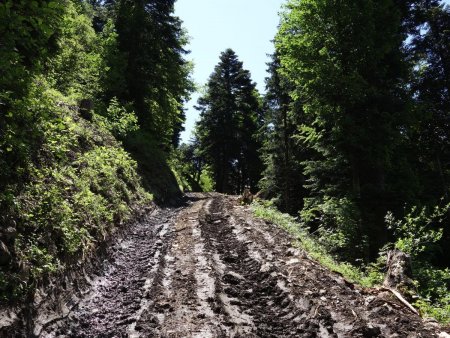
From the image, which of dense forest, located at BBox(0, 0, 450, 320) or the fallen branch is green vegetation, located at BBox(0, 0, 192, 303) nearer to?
dense forest, located at BBox(0, 0, 450, 320)

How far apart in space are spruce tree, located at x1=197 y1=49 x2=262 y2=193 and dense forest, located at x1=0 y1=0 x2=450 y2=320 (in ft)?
34.7

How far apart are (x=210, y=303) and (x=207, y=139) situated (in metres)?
33.9

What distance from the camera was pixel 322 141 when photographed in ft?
47.5

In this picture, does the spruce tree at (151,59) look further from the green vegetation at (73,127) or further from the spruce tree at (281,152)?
the spruce tree at (281,152)

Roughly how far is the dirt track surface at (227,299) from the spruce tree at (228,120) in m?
29.5

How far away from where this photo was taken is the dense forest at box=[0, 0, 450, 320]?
18.0 ft

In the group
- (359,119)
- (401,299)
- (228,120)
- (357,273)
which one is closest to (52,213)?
(401,299)

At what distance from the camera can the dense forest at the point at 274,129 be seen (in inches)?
216

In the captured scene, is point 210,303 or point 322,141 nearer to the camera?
point 210,303

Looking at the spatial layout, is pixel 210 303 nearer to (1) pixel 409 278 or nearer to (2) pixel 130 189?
(1) pixel 409 278

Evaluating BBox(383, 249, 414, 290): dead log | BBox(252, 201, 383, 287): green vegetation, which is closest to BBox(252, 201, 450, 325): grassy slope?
BBox(252, 201, 383, 287): green vegetation

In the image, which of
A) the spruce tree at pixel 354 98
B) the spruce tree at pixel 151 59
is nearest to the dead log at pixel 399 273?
the spruce tree at pixel 354 98

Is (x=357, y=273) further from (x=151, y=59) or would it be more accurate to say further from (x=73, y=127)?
(x=151, y=59)

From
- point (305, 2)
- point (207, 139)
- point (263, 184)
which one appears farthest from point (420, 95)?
point (207, 139)
